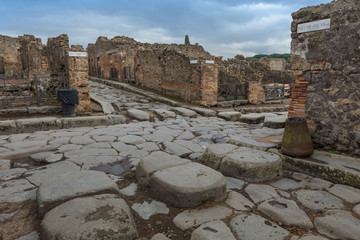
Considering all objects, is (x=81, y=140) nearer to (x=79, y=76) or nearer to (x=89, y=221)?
(x=89, y=221)

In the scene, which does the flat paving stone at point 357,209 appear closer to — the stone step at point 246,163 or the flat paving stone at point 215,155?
the stone step at point 246,163

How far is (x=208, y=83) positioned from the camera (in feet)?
26.6

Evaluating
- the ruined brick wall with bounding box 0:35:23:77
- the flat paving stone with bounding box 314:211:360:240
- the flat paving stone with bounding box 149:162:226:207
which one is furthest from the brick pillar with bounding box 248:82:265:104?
the ruined brick wall with bounding box 0:35:23:77

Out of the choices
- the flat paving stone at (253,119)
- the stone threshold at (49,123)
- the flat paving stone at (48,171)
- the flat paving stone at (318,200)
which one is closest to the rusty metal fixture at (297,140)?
the flat paving stone at (318,200)

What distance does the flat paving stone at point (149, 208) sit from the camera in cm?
195

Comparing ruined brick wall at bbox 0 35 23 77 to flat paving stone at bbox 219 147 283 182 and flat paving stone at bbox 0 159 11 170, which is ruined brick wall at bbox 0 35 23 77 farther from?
flat paving stone at bbox 219 147 283 182

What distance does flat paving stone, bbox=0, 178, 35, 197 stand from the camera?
2214mm

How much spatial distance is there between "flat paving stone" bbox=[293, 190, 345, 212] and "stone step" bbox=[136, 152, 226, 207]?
30.0 inches

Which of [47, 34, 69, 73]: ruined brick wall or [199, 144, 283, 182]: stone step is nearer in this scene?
[199, 144, 283, 182]: stone step

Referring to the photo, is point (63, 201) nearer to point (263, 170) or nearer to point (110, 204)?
point (110, 204)

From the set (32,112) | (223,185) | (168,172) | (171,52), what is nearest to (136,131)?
(168,172)

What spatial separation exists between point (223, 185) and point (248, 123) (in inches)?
164

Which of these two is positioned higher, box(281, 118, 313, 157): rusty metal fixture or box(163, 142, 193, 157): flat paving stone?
box(281, 118, 313, 157): rusty metal fixture

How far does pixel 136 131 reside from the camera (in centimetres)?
479
